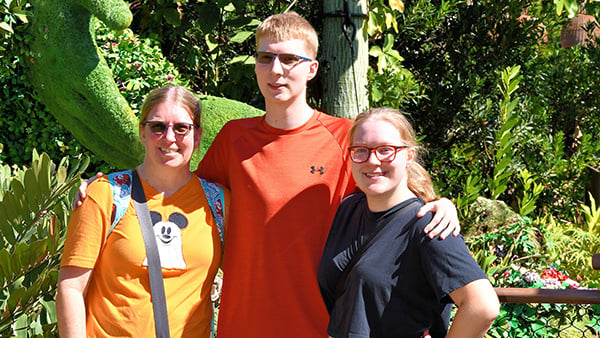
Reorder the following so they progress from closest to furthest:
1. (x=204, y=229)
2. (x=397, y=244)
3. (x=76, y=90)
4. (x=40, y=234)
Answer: (x=397, y=244), (x=204, y=229), (x=40, y=234), (x=76, y=90)

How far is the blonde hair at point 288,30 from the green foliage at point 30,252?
1.23 meters

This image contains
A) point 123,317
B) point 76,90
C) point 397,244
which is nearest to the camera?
point 397,244

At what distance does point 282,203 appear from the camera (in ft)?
7.64

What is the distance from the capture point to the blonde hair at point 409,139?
2.07m

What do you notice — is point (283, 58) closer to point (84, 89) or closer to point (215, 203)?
point (215, 203)

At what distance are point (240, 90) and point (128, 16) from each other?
207cm

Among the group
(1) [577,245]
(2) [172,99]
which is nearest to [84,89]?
(2) [172,99]

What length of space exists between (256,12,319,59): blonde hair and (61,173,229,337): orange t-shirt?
65 centimetres

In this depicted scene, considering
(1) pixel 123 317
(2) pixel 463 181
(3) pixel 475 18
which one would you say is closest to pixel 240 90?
(2) pixel 463 181

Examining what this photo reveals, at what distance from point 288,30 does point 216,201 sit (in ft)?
2.05

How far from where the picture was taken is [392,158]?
2016 millimetres

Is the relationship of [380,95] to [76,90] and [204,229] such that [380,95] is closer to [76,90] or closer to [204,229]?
[76,90]

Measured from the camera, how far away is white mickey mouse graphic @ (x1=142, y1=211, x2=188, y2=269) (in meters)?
2.16

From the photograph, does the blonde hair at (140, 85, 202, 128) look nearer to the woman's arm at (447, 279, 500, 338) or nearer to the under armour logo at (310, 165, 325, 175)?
the under armour logo at (310, 165, 325, 175)
